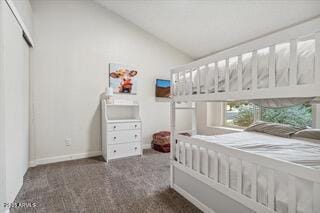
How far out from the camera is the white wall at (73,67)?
282 cm

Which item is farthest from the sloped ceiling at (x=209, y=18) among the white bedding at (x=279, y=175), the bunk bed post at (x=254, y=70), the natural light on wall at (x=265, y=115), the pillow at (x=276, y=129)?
the white bedding at (x=279, y=175)

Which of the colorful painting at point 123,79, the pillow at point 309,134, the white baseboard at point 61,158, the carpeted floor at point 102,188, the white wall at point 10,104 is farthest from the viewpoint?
the colorful painting at point 123,79

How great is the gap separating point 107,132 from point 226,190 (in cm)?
216

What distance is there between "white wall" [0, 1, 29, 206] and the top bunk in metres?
1.69

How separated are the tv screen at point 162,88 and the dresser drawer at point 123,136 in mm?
1081

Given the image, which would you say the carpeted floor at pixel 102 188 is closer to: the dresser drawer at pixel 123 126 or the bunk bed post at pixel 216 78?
the dresser drawer at pixel 123 126

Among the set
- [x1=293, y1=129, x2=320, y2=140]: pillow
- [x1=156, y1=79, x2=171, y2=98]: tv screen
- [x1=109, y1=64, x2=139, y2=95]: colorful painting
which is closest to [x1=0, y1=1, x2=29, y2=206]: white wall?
[x1=109, y1=64, x2=139, y2=95]: colorful painting

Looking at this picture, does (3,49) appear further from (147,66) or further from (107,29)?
(147,66)

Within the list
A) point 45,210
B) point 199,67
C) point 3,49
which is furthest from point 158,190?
point 3,49

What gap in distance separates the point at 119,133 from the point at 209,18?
95.7 inches

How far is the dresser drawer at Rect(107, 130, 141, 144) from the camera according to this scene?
3018mm

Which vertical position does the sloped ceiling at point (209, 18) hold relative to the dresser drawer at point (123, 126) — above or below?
above

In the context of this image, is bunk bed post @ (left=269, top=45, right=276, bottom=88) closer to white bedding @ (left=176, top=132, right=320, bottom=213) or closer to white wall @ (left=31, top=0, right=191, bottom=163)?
white bedding @ (left=176, top=132, right=320, bottom=213)

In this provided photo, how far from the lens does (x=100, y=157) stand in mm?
3186
